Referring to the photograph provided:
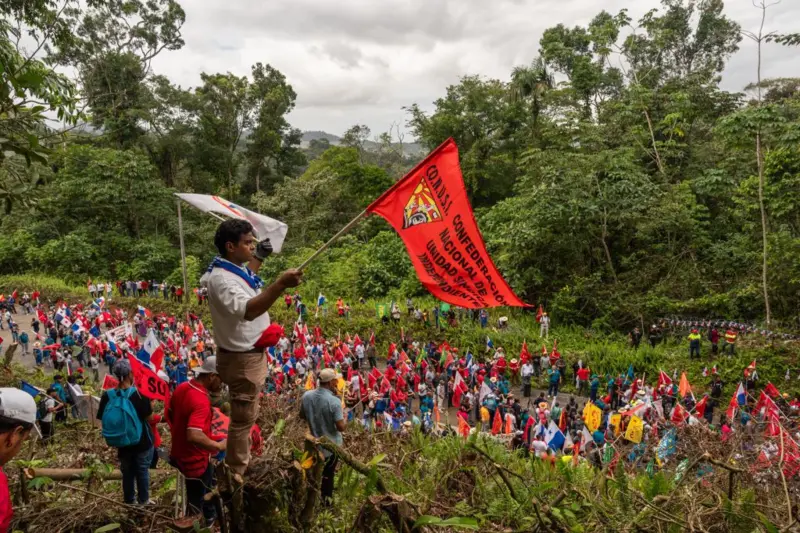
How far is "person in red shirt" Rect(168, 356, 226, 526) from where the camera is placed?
295cm

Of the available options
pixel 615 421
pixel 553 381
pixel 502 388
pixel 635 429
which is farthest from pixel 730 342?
pixel 635 429

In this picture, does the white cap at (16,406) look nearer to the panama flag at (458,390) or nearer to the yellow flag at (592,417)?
the yellow flag at (592,417)

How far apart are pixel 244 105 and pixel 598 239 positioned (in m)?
26.7

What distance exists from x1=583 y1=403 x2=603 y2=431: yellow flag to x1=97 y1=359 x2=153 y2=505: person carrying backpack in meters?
8.82

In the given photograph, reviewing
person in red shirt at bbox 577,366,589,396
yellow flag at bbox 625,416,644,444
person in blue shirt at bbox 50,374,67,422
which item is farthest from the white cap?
person in red shirt at bbox 577,366,589,396

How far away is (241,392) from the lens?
2.72 m

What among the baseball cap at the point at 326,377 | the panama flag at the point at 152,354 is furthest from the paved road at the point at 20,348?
the baseball cap at the point at 326,377

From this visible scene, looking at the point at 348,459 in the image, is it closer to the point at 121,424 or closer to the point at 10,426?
the point at 10,426

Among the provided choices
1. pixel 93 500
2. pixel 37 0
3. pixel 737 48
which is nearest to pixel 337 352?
pixel 37 0

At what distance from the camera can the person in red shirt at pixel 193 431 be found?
2951mm

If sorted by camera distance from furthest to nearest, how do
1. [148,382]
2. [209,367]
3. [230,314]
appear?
1. [148,382]
2. [209,367]
3. [230,314]

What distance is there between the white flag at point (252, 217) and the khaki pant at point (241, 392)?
80 centimetres

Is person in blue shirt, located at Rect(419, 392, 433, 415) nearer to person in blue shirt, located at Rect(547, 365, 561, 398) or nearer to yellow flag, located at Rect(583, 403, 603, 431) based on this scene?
yellow flag, located at Rect(583, 403, 603, 431)

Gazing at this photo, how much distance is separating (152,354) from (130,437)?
5.40ft
